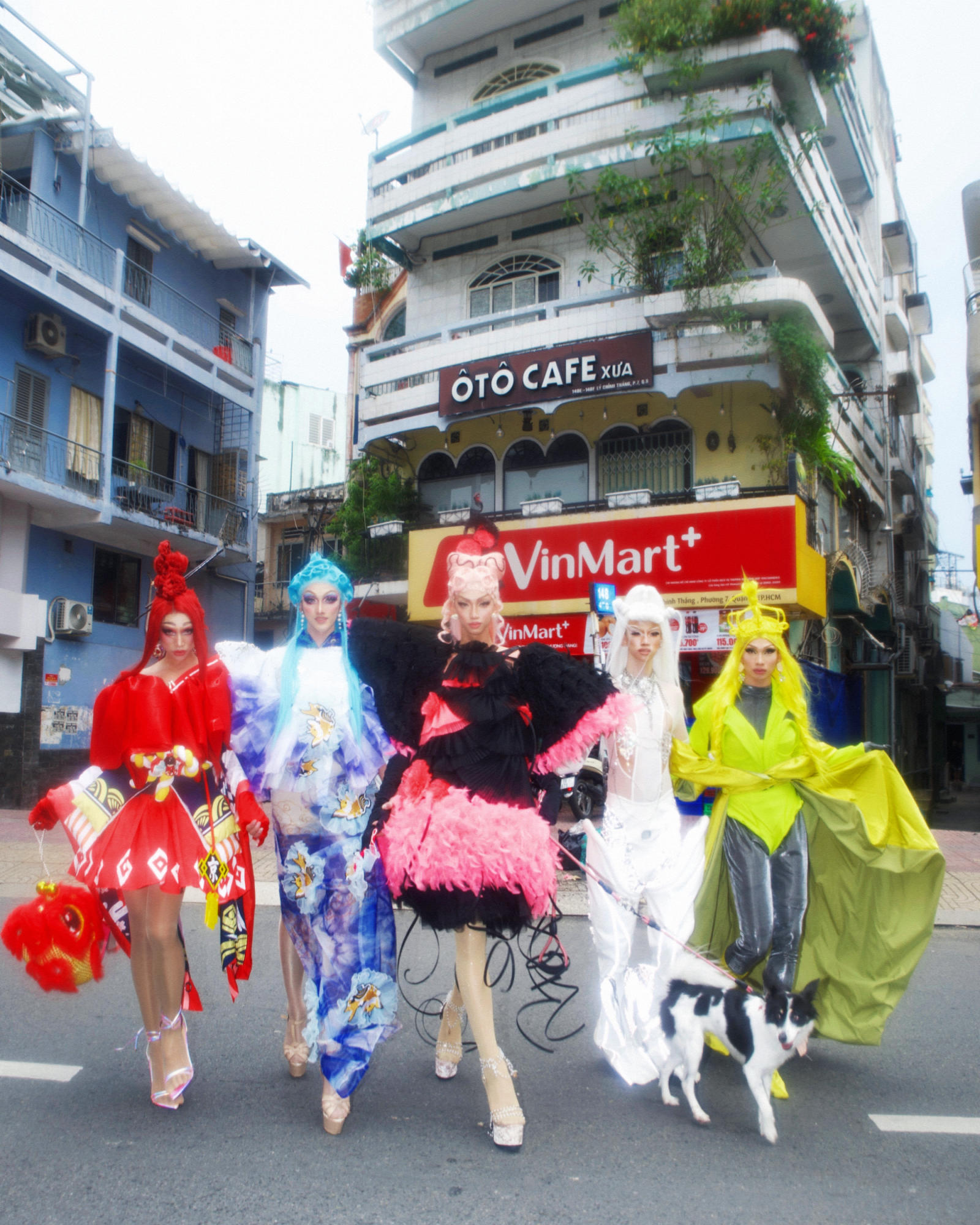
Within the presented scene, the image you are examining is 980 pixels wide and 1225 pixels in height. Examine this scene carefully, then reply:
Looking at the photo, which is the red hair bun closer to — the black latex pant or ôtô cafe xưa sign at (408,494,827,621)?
the black latex pant

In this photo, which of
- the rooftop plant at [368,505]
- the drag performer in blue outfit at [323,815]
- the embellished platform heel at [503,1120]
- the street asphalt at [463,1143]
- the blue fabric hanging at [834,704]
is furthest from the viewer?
the rooftop plant at [368,505]

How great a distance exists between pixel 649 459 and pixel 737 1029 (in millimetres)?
12484

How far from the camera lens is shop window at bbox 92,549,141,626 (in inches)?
666

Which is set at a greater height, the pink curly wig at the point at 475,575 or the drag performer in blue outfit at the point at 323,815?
the pink curly wig at the point at 475,575

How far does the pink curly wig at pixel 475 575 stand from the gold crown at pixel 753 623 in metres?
1.31

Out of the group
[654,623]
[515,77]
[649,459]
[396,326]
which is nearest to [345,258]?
[396,326]

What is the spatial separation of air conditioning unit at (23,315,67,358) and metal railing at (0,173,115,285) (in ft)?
3.39

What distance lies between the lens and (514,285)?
52.2ft

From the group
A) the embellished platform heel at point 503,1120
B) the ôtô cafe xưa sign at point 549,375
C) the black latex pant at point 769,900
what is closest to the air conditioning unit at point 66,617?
the ôtô cafe xưa sign at point 549,375

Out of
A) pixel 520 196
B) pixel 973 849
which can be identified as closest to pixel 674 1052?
pixel 973 849

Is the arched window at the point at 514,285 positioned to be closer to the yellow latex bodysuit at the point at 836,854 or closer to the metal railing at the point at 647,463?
the metal railing at the point at 647,463

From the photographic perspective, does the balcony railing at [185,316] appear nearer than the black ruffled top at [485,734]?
No

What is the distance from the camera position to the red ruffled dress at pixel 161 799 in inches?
130

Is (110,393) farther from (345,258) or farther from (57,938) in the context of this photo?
(57,938)
